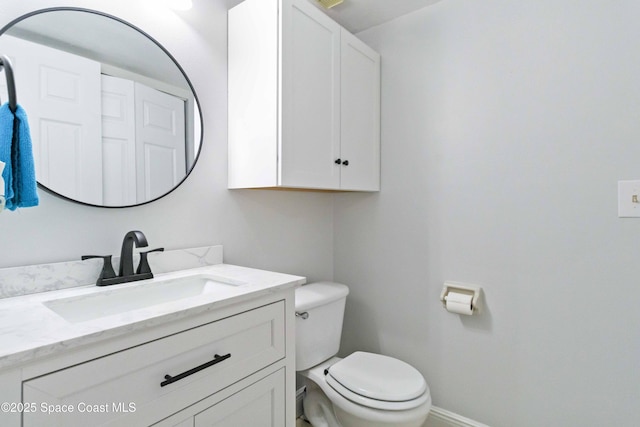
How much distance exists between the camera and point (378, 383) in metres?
1.43

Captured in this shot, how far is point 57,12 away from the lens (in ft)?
3.38

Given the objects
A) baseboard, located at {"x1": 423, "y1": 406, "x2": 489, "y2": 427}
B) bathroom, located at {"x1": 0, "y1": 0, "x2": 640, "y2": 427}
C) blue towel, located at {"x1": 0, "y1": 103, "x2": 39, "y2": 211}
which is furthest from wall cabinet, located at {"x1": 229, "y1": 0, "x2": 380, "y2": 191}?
baseboard, located at {"x1": 423, "y1": 406, "x2": 489, "y2": 427}

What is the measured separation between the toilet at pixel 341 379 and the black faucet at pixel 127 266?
664 millimetres

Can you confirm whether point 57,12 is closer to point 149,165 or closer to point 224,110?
point 149,165

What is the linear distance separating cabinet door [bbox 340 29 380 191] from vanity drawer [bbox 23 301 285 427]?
0.94 meters

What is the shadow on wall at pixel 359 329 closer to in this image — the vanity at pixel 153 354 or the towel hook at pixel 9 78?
the vanity at pixel 153 354

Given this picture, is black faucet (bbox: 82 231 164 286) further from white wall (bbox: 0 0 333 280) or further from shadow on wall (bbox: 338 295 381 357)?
shadow on wall (bbox: 338 295 381 357)

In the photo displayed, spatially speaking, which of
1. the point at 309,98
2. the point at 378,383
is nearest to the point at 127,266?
the point at 309,98

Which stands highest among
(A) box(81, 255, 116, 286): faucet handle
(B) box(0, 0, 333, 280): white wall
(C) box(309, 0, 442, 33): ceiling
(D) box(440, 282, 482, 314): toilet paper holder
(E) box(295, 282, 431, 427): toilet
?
(C) box(309, 0, 442, 33): ceiling

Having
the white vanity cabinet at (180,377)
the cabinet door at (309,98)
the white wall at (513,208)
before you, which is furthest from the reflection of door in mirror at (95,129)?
the white wall at (513,208)

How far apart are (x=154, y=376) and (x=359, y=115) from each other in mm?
1496

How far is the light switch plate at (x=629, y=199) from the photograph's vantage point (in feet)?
4.19

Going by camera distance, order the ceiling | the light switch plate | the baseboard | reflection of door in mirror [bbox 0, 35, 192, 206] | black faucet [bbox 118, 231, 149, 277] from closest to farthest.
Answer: reflection of door in mirror [bbox 0, 35, 192, 206], black faucet [bbox 118, 231, 149, 277], the light switch plate, the baseboard, the ceiling

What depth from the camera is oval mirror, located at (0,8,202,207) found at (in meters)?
A: 0.98
